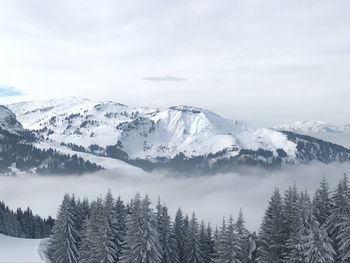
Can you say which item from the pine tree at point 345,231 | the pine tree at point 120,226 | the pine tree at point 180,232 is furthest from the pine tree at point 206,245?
the pine tree at point 345,231

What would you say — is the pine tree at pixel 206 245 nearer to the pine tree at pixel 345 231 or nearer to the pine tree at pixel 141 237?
the pine tree at pixel 141 237

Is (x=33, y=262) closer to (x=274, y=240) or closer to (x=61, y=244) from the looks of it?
(x=61, y=244)

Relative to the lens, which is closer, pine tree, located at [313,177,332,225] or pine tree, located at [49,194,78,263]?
Answer: pine tree, located at [313,177,332,225]

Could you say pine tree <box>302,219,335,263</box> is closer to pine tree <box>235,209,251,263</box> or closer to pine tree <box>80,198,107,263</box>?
pine tree <box>235,209,251,263</box>

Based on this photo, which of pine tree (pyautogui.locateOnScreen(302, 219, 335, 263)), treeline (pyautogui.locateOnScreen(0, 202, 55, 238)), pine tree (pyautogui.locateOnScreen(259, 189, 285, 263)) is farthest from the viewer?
treeline (pyautogui.locateOnScreen(0, 202, 55, 238))

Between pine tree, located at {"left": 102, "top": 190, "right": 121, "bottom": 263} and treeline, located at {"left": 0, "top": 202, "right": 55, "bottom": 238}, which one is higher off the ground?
pine tree, located at {"left": 102, "top": 190, "right": 121, "bottom": 263}

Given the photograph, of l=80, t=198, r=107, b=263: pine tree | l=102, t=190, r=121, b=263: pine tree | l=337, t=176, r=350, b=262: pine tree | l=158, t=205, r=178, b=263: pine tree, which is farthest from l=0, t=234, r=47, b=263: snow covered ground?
l=337, t=176, r=350, b=262: pine tree

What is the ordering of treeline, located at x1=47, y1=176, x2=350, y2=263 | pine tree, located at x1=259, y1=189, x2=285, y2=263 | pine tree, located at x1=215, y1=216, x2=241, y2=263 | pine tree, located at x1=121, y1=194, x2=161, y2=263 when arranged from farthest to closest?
pine tree, located at x1=121, y1=194, x2=161, y2=263 < pine tree, located at x1=215, y1=216, x2=241, y2=263 < pine tree, located at x1=259, y1=189, x2=285, y2=263 < treeline, located at x1=47, y1=176, x2=350, y2=263

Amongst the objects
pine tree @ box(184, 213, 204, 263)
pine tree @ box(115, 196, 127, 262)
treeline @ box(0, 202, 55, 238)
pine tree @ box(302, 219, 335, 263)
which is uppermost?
pine tree @ box(302, 219, 335, 263)
